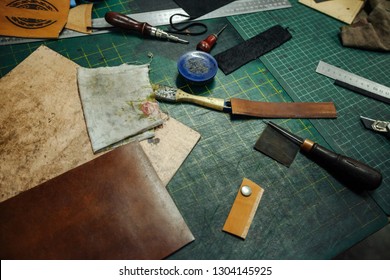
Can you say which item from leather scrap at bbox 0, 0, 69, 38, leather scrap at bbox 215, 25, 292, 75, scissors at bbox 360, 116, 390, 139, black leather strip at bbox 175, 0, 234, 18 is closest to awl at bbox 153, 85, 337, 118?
scissors at bbox 360, 116, 390, 139

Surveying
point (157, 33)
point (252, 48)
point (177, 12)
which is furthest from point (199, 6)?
point (252, 48)

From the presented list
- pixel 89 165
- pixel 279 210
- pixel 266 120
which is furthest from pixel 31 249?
pixel 266 120

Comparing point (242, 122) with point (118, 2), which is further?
point (118, 2)

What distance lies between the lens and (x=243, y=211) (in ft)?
5.54

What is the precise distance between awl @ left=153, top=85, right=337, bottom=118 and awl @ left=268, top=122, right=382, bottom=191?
0.17 m

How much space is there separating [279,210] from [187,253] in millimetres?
605

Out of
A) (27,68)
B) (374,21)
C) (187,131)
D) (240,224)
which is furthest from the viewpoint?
(374,21)

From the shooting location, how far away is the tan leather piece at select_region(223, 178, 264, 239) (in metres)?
1.64

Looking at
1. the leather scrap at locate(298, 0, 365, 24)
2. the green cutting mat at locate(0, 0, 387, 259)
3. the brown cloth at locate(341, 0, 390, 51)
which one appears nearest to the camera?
the green cutting mat at locate(0, 0, 387, 259)

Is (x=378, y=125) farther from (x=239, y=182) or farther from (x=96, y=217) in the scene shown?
(x=96, y=217)

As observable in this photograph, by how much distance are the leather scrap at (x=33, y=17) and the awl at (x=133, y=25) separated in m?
0.39

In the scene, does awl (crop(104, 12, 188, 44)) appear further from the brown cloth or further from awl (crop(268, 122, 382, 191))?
the brown cloth

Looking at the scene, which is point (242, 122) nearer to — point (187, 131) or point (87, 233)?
point (187, 131)
